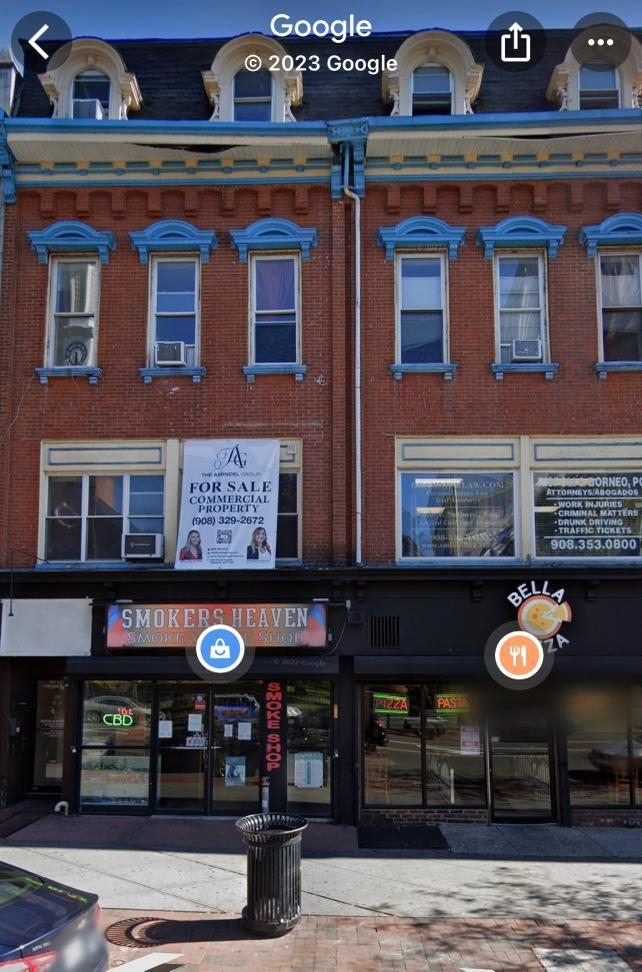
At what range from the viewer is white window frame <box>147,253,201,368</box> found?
13.8 meters

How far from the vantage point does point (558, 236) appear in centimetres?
1366

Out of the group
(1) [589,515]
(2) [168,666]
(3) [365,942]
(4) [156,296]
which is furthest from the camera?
(4) [156,296]

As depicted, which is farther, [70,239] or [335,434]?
[70,239]

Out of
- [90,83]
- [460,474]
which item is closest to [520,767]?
[460,474]

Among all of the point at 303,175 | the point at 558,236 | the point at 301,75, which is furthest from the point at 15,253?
the point at 558,236

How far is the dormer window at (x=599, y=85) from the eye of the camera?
14.4 metres

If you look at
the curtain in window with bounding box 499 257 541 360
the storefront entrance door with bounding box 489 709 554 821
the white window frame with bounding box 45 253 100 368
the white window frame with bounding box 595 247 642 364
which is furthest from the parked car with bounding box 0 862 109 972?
the white window frame with bounding box 595 247 642 364

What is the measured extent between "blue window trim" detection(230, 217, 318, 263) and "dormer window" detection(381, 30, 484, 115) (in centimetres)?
269

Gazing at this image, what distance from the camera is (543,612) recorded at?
497 inches

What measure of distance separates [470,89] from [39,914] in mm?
13630

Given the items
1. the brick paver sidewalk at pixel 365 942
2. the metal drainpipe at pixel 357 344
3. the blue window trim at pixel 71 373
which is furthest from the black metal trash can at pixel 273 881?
the blue window trim at pixel 71 373

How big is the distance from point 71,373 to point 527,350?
7.39m

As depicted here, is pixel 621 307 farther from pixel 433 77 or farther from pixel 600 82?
pixel 433 77

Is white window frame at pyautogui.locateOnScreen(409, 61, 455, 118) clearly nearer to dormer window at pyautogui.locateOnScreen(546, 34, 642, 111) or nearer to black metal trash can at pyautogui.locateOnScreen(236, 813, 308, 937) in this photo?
dormer window at pyautogui.locateOnScreen(546, 34, 642, 111)
